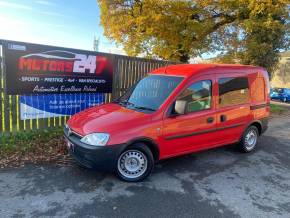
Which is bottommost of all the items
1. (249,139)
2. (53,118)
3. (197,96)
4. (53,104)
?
(249,139)

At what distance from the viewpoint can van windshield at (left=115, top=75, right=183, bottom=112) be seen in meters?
4.58

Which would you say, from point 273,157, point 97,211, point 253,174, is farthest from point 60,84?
point 273,157

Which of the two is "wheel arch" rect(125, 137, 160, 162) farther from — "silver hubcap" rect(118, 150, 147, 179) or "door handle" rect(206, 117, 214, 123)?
"door handle" rect(206, 117, 214, 123)

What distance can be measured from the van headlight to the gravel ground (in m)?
0.70

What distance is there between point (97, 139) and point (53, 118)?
3190 mm

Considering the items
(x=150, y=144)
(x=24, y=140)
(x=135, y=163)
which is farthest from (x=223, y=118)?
(x=24, y=140)

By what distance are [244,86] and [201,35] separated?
8.12 metres

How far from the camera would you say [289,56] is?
35312 mm

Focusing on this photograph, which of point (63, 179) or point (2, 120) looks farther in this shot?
point (2, 120)

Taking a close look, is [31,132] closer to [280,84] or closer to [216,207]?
[216,207]

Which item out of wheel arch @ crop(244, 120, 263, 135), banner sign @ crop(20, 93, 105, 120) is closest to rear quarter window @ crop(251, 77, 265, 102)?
wheel arch @ crop(244, 120, 263, 135)

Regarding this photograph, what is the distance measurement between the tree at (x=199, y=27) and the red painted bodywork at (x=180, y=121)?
722cm

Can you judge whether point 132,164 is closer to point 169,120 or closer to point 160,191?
point 160,191

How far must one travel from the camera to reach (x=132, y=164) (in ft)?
13.8
